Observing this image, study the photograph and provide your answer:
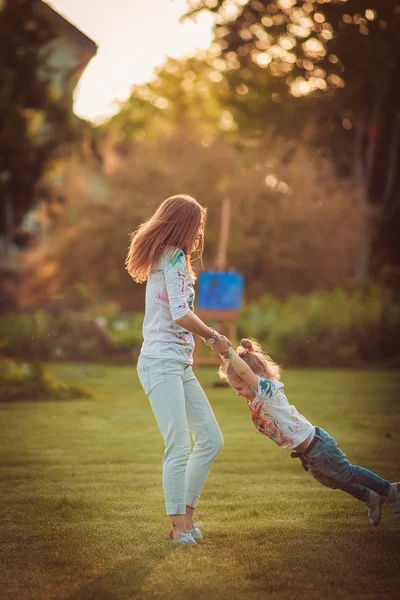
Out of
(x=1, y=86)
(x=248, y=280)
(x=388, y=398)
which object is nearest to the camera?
(x=388, y=398)

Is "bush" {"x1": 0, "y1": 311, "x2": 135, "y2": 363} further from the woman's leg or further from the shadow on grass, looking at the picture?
the shadow on grass

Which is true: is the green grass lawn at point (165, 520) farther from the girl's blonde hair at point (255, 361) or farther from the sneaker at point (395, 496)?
the girl's blonde hair at point (255, 361)

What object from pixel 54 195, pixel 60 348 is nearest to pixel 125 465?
pixel 60 348

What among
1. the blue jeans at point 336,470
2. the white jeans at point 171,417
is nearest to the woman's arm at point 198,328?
the white jeans at point 171,417

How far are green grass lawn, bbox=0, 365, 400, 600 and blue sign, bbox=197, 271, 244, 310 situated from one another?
4.45m

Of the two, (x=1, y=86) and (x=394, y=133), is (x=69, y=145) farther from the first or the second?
(x=394, y=133)

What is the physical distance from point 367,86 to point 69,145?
19.5ft

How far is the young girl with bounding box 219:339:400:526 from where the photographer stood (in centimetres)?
452

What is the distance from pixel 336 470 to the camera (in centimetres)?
457

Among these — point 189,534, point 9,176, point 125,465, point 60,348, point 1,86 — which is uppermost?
point 1,86

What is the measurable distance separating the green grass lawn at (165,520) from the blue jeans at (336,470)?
0.24 metres

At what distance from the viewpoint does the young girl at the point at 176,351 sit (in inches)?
170

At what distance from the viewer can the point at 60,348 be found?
52.0 feet

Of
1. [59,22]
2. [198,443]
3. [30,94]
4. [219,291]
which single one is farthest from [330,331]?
[198,443]
